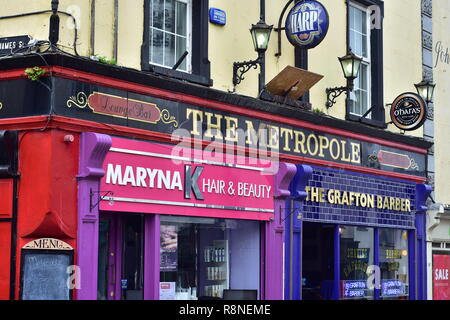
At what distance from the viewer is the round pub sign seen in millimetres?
16938

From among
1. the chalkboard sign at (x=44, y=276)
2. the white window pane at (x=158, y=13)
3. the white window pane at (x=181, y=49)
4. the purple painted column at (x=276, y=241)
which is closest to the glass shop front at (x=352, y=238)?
the purple painted column at (x=276, y=241)

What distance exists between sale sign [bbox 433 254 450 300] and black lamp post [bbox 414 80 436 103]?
356cm

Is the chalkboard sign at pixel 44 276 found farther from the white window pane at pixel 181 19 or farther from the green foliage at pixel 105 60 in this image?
the white window pane at pixel 181 19

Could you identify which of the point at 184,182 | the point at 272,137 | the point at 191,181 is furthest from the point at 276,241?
the point at 184,182

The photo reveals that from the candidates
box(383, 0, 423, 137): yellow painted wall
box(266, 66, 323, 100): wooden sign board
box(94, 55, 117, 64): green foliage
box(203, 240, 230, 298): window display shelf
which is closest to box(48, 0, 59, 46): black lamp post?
box(94, 55, 117, 64): green foliage

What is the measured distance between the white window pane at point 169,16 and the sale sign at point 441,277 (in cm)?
911

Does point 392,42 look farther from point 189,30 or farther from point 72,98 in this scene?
Answer: point 72,98

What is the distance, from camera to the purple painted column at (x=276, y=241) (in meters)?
14.0

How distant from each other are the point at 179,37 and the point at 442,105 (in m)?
8.77

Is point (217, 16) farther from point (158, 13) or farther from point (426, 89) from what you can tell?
point (426, 89)

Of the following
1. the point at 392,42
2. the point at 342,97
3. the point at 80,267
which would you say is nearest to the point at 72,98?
the point at 80,267

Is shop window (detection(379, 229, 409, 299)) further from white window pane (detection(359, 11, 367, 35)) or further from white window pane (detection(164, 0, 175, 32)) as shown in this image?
white window pane (detection(164, 0, 175, 32))

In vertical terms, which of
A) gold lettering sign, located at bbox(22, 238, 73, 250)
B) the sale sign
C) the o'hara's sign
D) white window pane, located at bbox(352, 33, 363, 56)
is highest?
white window pane, located at bbox(352, 33, 363, 56)

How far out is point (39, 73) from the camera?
1061cm
